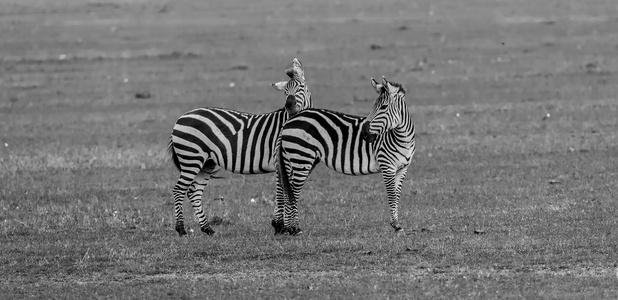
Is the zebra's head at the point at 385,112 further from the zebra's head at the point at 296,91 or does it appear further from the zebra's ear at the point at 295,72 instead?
the zebra's ear at the point at 295,72

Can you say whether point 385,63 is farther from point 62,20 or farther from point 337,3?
point 337,3

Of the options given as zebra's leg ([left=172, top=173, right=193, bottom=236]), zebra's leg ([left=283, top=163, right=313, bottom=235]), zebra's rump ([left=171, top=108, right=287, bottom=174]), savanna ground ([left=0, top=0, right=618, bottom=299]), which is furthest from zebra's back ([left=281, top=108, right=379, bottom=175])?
zebra's leg ([left=172, top=173, right=193, bottom=236])

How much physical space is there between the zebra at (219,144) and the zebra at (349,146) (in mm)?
343

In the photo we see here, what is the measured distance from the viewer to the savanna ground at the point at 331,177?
1089cm

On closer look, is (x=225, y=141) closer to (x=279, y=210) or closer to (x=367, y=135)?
(x=279, y=210)

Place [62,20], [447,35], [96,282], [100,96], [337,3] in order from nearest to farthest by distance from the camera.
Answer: [96,282] < [100,96] < [447,35] < [62,20] < [337,3]

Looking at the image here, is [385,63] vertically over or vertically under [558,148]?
over

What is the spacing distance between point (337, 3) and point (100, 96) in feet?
140

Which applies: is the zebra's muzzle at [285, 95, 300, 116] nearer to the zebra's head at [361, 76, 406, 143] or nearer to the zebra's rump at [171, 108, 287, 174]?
the zebra's rump at [171, 108, 287, 174]

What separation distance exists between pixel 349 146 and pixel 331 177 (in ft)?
15.9

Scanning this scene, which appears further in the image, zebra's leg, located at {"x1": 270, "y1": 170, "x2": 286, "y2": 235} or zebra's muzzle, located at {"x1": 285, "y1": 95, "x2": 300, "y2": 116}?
zebra's muzzle, located at {"x1": 285, "y1": 95, "x2": 300, "y2": 116}

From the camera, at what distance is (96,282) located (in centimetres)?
1088

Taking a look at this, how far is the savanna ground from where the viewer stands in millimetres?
10891

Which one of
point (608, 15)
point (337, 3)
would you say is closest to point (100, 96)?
point (608, 15)
